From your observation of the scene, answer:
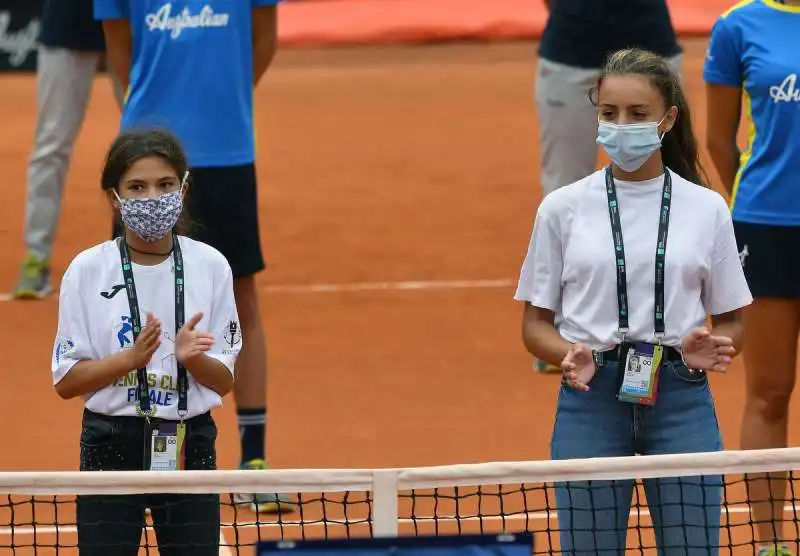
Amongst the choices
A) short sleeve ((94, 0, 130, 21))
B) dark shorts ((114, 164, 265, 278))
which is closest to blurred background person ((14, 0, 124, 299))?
short sleeve ((94, 0, 130, 21))

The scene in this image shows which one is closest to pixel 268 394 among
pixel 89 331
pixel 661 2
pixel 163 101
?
pixel 163 101

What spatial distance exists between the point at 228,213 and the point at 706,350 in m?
2.76

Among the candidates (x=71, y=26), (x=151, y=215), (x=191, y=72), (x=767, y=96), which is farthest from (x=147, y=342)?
(x=71, y=26)

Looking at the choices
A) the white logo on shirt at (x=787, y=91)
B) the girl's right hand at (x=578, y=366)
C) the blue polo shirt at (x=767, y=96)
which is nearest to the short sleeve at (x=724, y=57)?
the blue polo shirt at (x=767, y=96)

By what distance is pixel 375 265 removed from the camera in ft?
37.8

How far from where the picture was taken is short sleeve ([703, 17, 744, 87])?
6230 mm

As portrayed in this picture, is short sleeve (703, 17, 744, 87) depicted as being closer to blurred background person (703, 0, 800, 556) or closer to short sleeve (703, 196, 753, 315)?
blurred background person (703, 0, 800, 556)

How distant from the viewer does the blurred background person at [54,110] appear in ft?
32.5

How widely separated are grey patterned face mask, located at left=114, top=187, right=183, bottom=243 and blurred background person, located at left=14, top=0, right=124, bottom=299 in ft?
16.2

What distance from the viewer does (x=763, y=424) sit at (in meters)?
6.41

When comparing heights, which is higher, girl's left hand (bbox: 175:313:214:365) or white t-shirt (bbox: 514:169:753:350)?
white t-shirt (bbox: 514:169:753:350)

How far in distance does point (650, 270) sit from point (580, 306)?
0.74 feet

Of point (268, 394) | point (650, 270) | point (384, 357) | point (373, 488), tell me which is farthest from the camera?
point (384, 357)

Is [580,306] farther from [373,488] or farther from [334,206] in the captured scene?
[334,206]
